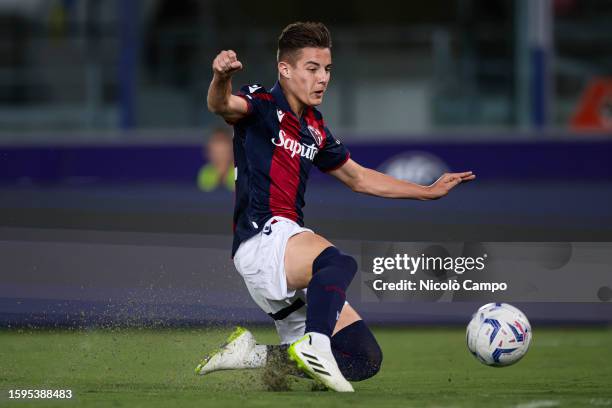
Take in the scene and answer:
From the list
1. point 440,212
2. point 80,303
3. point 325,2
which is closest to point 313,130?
point 80,303

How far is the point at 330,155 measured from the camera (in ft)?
20.3

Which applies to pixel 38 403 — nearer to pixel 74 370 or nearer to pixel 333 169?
pixel 74 370

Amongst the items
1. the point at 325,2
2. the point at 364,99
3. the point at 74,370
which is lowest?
the point at 74,370

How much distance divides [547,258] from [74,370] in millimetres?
3623

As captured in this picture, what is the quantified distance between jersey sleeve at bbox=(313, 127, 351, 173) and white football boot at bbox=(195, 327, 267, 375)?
3.39ft

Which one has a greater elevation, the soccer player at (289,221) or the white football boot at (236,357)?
the soccer player at (289,221)

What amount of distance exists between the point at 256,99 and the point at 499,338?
69.8 inches

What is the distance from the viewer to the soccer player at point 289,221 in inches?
219

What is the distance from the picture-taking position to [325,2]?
53.1ft

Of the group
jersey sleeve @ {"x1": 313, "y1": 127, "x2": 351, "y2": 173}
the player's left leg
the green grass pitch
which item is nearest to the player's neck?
jersey sleeve @ {"x1": 313, "y1": 127, "x2": 351, "y2": 173}

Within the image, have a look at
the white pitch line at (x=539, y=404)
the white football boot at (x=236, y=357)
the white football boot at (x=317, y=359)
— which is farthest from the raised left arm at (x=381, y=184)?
the white pitch line at (x=539, y=404)

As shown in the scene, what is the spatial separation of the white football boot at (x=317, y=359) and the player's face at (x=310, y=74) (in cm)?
125

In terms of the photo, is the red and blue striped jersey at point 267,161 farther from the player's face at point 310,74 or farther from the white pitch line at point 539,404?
the white pitch line at point 539,404

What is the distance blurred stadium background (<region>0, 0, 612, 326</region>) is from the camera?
855 centimetres
